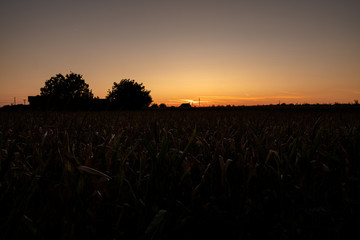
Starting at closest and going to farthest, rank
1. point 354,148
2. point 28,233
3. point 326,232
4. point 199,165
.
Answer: point 28,233 → point 326,232 → point 199,165 → point 354,148

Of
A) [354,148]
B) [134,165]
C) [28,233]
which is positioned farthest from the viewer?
[354,148]

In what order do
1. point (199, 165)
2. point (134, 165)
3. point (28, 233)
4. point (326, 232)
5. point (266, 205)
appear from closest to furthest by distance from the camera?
point (28, 233) < point (326, 232) < point (266, 205) < point (199, 165) < point (134, 165)

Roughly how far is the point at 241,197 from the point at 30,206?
0.71 m

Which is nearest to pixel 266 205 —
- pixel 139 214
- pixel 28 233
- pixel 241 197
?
pixel 241 197

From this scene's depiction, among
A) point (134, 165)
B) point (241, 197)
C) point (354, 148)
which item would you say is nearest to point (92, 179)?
point (134, 165)

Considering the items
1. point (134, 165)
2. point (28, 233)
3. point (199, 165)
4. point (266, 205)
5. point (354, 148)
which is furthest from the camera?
point (354, 148)

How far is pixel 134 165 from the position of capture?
4.03ft

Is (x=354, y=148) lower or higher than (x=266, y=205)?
higher

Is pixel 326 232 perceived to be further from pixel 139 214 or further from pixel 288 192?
pixel 139 214

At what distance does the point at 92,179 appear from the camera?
86 centimetres

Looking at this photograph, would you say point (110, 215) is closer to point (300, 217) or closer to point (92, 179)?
point (92, 179)

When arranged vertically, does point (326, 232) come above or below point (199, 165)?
below

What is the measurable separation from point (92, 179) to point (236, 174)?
62 cm

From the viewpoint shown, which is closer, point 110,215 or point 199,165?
point 110,215
